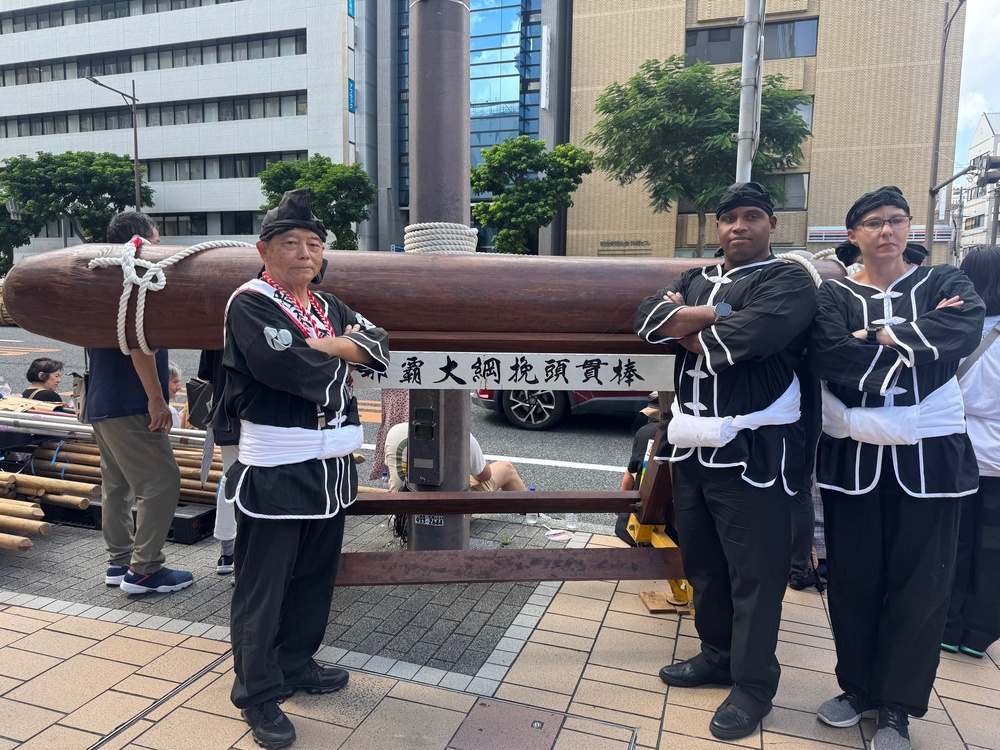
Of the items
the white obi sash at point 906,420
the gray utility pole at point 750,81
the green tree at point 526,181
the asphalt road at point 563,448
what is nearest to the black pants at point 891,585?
the white obi sash at point 906,420

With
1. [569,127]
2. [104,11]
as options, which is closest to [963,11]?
[569,127]

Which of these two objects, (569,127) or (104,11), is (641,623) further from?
(104,11)

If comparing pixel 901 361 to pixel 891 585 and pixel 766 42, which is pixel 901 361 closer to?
pixel 891 585

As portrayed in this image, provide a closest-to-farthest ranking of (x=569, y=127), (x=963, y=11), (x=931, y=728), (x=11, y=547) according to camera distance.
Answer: (x=931, y=728) → (x=11, y=547) → (x=963, y=11) → (x=569, y=127)

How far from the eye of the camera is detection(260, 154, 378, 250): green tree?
1121 inches

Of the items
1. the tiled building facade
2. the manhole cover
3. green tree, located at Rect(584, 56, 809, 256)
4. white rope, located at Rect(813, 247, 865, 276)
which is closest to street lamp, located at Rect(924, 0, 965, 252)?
the tiled building facade

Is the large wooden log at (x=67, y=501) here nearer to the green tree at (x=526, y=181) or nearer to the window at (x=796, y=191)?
the green tree at (x=526, y=181)

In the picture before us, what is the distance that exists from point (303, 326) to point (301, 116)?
33.7 meters

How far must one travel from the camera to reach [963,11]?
21.2 meters

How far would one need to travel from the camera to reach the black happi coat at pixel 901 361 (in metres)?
2.08

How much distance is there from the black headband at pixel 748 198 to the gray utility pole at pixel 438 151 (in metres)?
1.29

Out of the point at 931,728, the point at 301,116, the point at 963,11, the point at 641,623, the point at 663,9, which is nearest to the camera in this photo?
the point at 931,728

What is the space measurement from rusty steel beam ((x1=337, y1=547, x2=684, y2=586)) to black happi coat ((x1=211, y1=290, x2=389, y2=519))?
65 centimetres

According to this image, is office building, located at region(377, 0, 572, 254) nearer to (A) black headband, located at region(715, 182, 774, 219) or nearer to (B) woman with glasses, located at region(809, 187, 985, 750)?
(A) black headband, located at region(715, 182, 774, 219)
